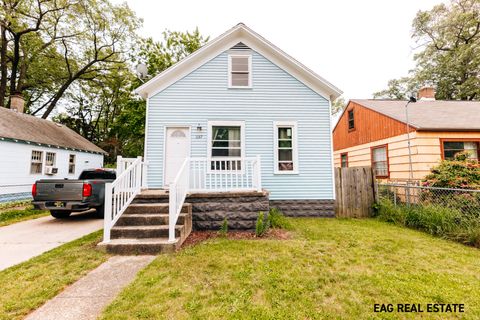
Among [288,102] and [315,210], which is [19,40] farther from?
[315,210]

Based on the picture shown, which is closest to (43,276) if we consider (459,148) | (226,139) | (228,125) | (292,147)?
(226,139)

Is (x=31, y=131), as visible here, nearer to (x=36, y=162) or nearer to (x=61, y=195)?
(x=36, y=162)

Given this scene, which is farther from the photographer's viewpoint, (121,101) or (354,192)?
(121,101)

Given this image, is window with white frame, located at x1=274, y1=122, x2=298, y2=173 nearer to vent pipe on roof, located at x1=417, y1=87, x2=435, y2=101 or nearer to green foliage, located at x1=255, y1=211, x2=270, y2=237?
green foliage, located at x1=255, y1=211, x2=270, y2=237

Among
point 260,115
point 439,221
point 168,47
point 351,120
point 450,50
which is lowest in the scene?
point 439,221

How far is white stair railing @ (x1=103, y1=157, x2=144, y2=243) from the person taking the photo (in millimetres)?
4035

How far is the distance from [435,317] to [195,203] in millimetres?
4499

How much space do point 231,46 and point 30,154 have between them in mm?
11016

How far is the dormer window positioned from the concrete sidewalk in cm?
614

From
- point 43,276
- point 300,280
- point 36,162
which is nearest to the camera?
point 300,280

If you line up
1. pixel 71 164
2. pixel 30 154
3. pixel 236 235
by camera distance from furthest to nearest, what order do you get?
pixel 71 164, pixel 30 154, pixel 236 235

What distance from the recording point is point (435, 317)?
213 centimetres

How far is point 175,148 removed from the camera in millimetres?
7043

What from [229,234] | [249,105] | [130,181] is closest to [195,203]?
[229,234]
